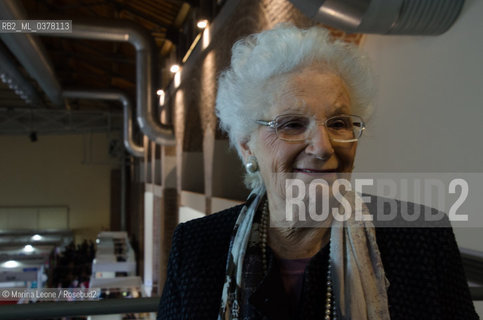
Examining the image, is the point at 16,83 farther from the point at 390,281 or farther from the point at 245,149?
the point at 390,281

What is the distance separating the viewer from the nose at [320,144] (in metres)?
0.83

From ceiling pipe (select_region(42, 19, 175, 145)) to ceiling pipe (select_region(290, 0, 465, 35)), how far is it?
3.14 m

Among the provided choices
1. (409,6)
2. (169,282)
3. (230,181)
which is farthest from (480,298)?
(230,181)

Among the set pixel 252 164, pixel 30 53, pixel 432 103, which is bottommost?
pixel 252 164

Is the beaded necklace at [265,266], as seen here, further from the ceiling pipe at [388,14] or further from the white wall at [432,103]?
the ceiling pipe at [388,14]

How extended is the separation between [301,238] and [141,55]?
5.54 meters

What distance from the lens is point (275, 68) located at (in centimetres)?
92

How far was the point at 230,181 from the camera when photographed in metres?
4.23

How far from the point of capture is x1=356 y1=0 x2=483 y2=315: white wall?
1796 millimetres

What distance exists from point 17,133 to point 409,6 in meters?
2.05

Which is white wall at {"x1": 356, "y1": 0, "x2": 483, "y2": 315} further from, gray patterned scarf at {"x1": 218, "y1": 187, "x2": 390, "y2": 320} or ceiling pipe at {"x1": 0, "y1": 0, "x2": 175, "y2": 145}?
ceiling pipe at {"x1": 0, "y1": 0, "x2": 175, "y2": 145}

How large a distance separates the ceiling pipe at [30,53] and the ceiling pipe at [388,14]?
2.00 meters

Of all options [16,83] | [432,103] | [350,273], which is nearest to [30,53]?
[16,83]

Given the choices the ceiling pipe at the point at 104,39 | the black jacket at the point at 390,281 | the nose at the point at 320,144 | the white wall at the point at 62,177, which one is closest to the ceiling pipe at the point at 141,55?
the ceiling pipe at the point at 104,39
